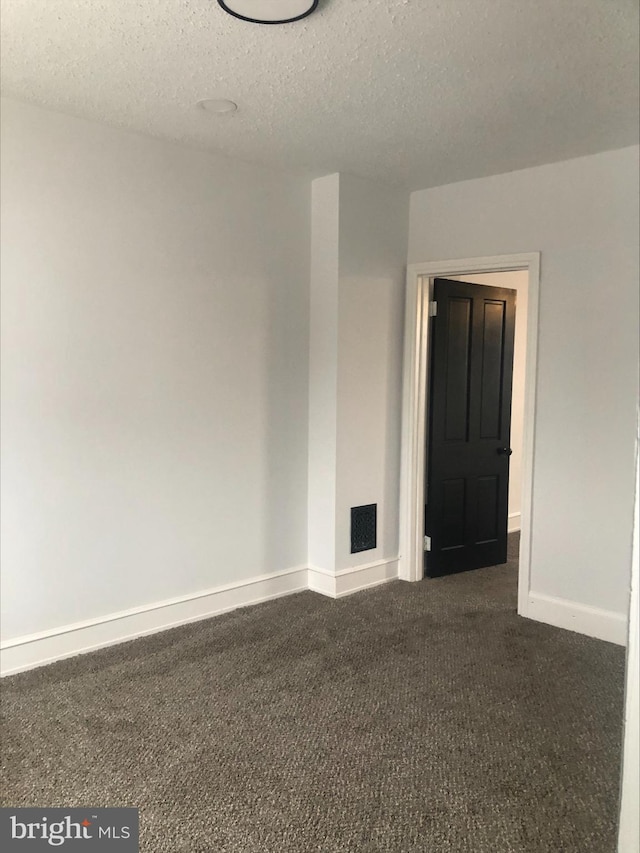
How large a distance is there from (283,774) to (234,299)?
2.49 meters

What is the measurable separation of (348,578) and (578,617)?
1.39 metres

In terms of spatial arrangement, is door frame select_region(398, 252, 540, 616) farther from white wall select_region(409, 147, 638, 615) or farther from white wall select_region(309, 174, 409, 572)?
white wall select_region(409, 147, 638, 615)

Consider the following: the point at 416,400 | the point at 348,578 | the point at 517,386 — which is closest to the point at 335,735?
the point at 348,578

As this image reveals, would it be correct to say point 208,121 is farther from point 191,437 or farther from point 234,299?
point 191,437

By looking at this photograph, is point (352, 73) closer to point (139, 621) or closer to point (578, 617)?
point (139, 621)

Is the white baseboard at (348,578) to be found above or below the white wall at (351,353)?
below

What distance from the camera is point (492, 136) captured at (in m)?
3.32

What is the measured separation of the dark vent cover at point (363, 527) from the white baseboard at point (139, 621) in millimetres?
392

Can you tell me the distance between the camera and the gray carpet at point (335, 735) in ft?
7.02

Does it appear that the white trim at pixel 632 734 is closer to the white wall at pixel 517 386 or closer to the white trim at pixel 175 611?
the white trim at pixel 175 611

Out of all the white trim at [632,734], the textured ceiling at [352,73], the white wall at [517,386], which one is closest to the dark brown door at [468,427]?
the white wall at [517,386]

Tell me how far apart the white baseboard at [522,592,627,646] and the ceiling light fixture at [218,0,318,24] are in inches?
126

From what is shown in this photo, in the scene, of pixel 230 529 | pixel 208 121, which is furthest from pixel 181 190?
pixel 230 529

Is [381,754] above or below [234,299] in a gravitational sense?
below
